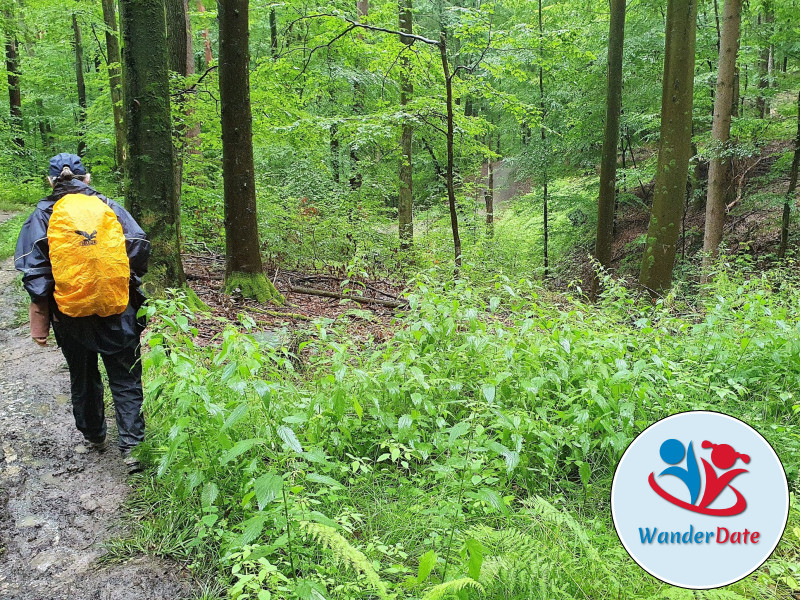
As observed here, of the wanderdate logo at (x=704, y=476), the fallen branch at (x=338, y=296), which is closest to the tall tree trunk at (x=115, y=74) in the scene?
the fallen branch at (x=338, y=296)

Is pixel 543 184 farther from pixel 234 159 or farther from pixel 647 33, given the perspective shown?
pixel 234 159

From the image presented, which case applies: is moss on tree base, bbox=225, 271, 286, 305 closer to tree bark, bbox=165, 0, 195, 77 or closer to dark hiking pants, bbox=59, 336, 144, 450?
dark hiking pants, bbox=59, 336, 144, 450

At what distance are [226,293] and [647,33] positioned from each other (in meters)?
11.6

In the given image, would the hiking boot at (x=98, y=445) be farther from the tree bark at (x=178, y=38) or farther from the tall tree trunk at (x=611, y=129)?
the tall tree trunk at (x=611, y=129)

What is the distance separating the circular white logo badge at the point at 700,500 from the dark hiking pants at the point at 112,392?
3119mm

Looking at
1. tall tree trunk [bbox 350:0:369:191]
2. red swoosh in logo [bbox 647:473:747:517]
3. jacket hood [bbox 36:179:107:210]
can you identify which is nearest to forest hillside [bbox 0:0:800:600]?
red swoosh in logo [bbox 647:473:747:517]

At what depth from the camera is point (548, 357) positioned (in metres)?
3.78

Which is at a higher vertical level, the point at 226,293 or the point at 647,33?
the point at 647,33

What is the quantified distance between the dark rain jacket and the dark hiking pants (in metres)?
0.12

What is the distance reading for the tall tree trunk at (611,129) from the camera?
8914 millimetres

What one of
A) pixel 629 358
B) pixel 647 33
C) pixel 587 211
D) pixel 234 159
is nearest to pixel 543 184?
pixel 587 211

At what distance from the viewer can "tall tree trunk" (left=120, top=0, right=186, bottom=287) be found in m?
4.91

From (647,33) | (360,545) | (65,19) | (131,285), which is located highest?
(65,19)

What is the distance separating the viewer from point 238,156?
6559 millimetres
